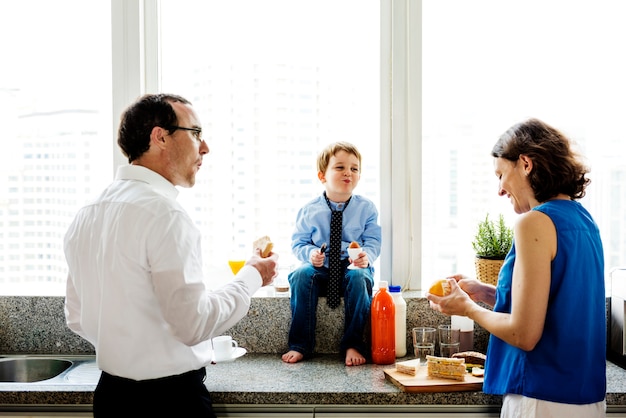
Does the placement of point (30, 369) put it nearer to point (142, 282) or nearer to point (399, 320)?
point (142, 282)

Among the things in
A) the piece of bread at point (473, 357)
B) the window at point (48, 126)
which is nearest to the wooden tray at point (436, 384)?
the piece of bread at point (473, 357)

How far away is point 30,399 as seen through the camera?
2.12 metres

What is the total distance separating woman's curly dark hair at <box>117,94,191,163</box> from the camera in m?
1.85

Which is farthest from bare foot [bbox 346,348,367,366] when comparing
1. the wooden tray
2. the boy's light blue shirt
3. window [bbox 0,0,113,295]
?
window [bbox 0,0,113,295]

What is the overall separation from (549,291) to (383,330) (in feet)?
2.73

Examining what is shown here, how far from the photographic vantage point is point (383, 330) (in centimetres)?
245

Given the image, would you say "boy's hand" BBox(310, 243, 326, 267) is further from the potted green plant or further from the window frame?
the potted green plant

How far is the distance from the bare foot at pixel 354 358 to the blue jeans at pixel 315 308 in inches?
1.2

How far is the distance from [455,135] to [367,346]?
90 cm

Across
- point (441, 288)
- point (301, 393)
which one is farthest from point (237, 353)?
point (441, 288)

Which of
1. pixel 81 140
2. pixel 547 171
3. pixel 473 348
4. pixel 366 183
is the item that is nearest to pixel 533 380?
pixel 547 171

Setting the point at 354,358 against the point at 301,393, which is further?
the point at 354,358

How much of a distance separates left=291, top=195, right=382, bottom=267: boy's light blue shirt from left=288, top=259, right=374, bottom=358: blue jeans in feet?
0.40

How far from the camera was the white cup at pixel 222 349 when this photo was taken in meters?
2.40
